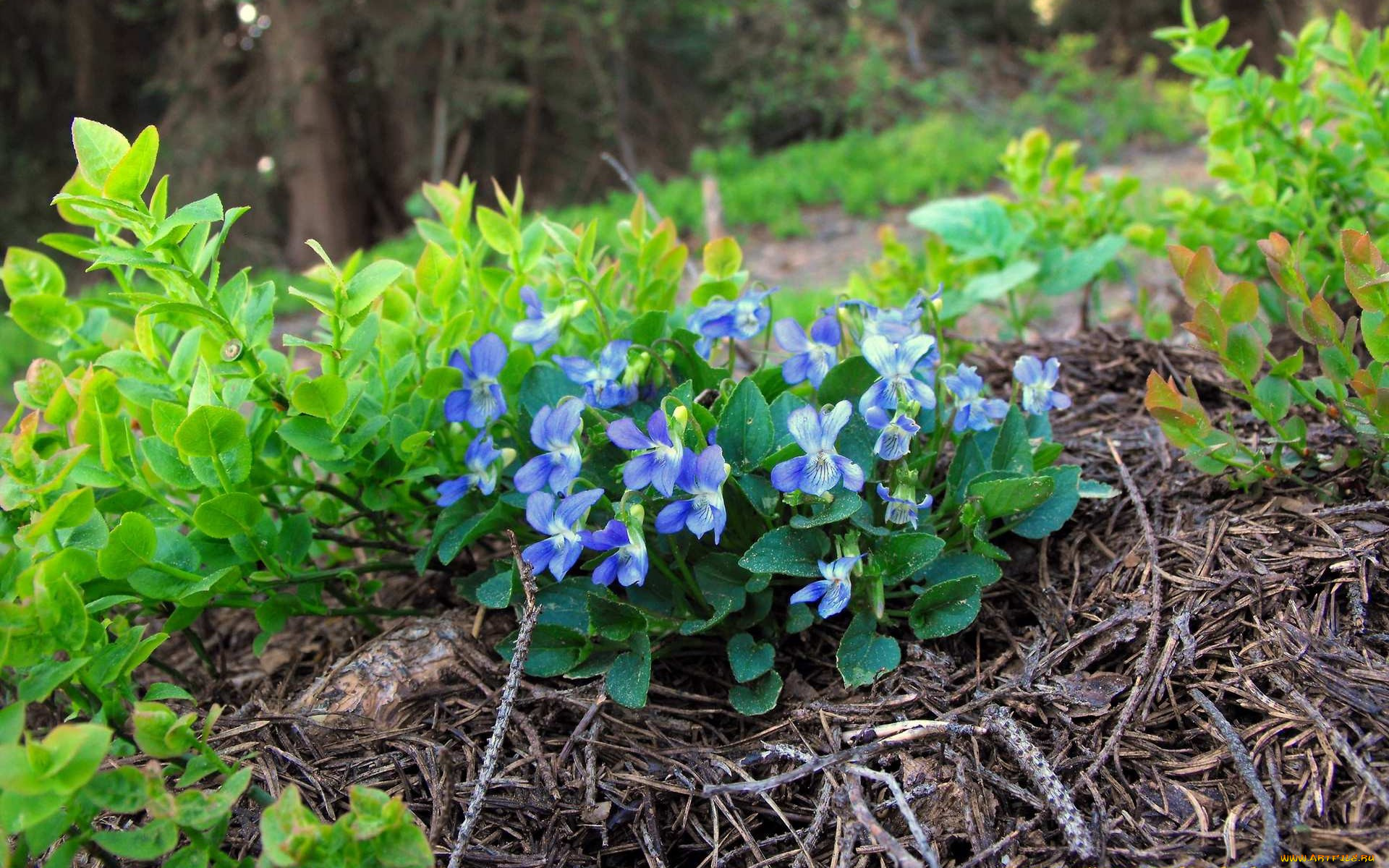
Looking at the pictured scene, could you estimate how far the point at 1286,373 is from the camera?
1.37 meters

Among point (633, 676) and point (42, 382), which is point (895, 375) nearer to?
point (633, 676)

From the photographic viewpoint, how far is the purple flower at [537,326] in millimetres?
1488

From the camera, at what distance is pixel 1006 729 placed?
1149 mm

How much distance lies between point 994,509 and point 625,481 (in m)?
0.56

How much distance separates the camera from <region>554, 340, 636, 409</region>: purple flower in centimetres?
143

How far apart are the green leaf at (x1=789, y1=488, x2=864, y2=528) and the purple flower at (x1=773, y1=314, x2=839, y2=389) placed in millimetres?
241

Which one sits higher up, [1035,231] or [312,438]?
[312,438]

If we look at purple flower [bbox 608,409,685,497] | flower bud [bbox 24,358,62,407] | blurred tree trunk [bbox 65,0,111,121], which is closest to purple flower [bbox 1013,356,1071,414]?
purple flower [bbox 608,409,685,497]

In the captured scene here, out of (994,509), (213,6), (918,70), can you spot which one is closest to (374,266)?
(994,509)

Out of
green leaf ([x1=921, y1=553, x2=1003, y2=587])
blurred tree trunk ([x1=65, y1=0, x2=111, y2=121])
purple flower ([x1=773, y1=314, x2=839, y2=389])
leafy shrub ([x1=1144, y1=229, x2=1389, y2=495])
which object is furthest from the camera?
blurred tree trunk ([x1=65, y1=0, x2=111, y2=121])

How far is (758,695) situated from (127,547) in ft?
2.89

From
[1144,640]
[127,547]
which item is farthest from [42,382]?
[1144,640]

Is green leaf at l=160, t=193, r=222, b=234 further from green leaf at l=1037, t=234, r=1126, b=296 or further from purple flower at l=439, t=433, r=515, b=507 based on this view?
green leaf at l=1037, t=234, r=1126, b=296

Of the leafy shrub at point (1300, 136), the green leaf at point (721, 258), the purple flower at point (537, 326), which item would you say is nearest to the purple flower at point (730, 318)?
the green leaf at point (721, 258)
